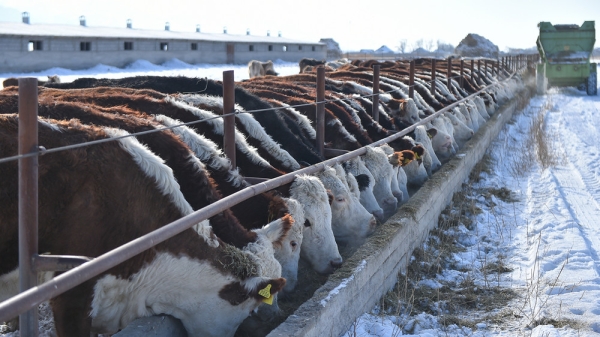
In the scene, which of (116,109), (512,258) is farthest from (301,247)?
(512,258)

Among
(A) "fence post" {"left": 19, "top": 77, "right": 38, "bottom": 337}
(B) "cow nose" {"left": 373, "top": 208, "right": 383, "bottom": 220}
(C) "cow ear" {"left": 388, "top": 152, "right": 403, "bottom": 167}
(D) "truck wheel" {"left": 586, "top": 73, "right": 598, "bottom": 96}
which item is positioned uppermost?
(D) "truck wheel" {"left": 586, "top": 73, "right": 598, "bottom": 96}

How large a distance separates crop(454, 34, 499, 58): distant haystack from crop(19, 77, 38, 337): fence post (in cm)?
4629

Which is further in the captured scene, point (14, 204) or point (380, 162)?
point (380, 162)

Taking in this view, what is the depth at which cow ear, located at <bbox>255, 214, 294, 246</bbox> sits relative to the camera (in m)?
5.12

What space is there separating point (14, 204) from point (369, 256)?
3.04m

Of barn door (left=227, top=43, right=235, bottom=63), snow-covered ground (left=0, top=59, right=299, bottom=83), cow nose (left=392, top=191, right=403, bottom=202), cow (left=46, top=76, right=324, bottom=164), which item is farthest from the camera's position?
barn door (left=227, top=43, right=235, bottom=63)

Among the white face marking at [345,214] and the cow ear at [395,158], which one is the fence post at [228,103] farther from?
the cow ear at [395,158]

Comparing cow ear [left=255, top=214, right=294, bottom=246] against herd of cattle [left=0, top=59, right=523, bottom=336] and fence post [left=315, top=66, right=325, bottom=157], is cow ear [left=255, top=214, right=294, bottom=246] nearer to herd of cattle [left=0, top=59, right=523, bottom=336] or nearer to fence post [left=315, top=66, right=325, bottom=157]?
herd of cattle [left=0, top=59, right=523, bottom=336]

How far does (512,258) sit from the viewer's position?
7.54 meters

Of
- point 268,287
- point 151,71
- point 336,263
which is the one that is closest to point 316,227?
point 336,263

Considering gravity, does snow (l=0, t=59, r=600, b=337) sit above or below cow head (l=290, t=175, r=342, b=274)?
below

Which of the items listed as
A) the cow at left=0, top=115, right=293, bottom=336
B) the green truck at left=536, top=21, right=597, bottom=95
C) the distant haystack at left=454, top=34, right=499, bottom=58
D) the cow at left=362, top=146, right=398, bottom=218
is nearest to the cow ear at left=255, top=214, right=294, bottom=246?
the cow at left=0, top=115, right=293, bottom=336

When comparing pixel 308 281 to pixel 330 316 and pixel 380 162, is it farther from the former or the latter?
pixel 380 162

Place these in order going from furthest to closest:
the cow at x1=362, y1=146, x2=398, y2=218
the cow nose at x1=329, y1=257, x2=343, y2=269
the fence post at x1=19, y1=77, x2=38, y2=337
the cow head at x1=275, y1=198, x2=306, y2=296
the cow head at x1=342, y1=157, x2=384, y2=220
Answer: the cow at x1=362, y1=146, x2=398, y2=218, the cow head at x1=342, y1=157, x2=384, y2=220, the cow nose at x1=329, y1=257, x2=343, y2=269, the cow head at x1=275, y1=198, x2=306, y2=296, the fence post at x1=19, y1=77, x2=38, y2=337
